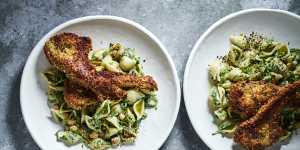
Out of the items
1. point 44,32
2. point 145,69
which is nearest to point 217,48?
point 145,69

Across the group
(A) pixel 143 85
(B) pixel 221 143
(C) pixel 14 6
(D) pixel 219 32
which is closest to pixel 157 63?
(A) pixel 143 85

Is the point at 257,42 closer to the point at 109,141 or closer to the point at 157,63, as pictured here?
the point at 157,63

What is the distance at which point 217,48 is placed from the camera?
3014 mm

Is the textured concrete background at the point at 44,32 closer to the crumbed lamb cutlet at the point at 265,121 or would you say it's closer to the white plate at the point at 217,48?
the white plate at the point at 217,48

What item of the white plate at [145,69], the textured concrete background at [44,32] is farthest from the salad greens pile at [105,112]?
the textured concrete background at [44,32]

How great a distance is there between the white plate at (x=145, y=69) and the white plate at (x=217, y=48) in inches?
4.2

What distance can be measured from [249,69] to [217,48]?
214mm

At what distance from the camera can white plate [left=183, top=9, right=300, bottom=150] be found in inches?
115

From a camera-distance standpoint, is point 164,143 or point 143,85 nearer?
point 143,85

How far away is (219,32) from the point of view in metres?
2.97

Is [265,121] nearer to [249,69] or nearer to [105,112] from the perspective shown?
[249,69]

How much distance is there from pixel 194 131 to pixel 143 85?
1.46 ft

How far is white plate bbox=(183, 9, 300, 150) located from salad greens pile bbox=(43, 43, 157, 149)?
24cm

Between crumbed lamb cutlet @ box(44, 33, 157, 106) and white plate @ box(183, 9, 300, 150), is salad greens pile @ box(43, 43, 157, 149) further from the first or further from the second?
white plate @ box(183, 9, 300, 150)
